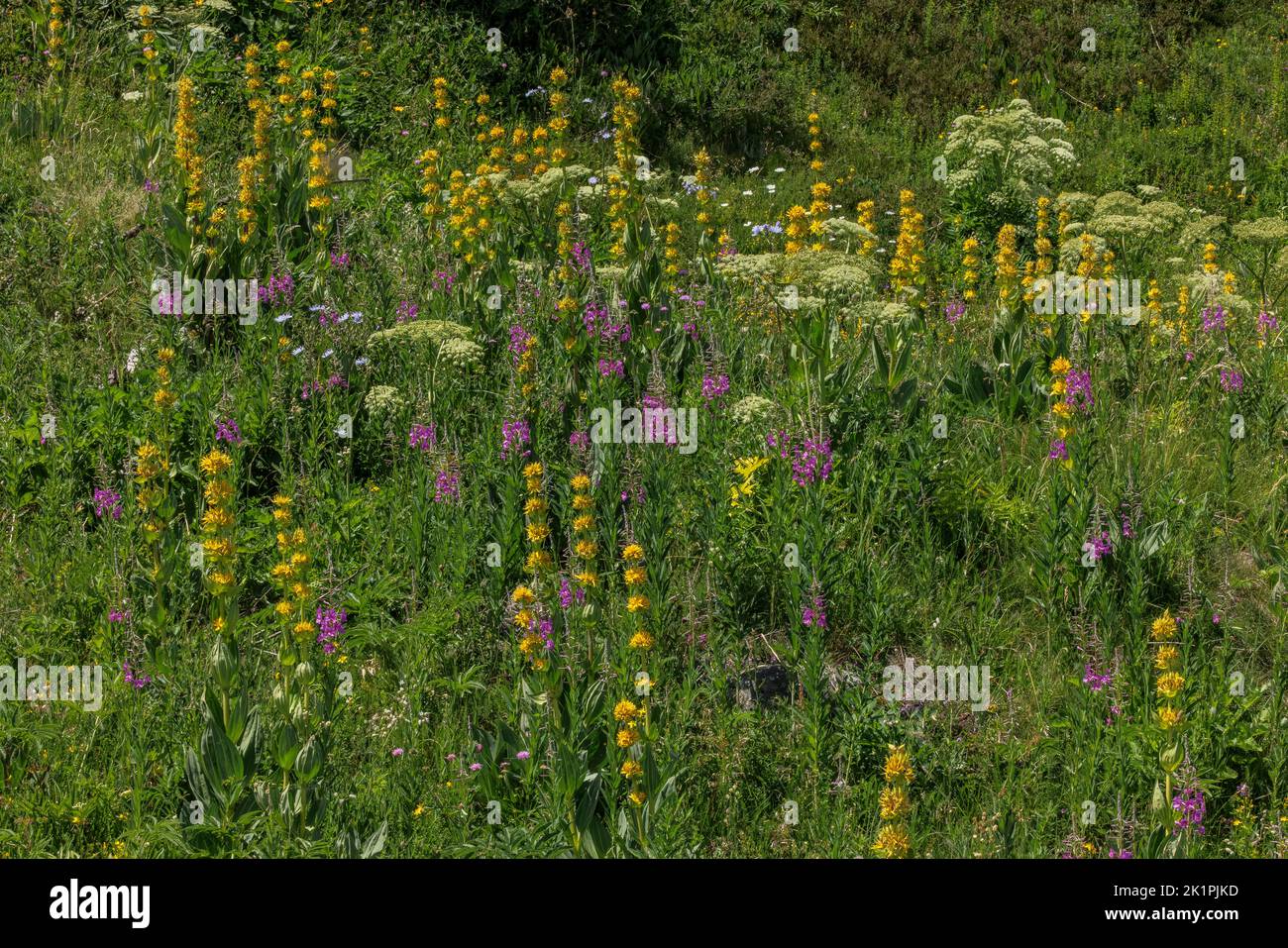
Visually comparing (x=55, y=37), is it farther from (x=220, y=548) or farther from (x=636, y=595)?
Answer: (x=636, y=595)

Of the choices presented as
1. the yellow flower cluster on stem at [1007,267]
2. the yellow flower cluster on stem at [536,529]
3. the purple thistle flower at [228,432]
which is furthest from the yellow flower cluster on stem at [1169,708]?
the purple thistle flower at [228,432]

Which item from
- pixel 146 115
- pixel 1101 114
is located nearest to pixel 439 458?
pixel 146 115

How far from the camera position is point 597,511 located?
583 centimetres

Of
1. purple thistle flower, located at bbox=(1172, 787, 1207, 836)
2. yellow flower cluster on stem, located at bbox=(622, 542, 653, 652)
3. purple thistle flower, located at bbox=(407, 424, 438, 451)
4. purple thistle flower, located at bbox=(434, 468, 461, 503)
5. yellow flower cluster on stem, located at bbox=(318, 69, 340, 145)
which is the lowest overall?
purple thistle flower, located at bbox=(1172, 787, 1207, 836)

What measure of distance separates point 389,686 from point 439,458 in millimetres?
1239

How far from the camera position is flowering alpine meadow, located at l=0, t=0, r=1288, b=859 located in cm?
432

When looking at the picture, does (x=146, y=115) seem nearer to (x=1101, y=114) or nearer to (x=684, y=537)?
(x=684, y=537)

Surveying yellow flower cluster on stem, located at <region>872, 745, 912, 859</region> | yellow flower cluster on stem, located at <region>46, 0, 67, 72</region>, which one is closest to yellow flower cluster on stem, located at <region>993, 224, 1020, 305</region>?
yellow flower cluster on stem, located at <region>872, 745, 912, 859</region>

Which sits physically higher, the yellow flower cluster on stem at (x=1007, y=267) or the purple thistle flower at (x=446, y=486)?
the yellow flower cluster on stem at (x=1007, y=267)

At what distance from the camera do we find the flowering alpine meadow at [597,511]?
432 centimetres

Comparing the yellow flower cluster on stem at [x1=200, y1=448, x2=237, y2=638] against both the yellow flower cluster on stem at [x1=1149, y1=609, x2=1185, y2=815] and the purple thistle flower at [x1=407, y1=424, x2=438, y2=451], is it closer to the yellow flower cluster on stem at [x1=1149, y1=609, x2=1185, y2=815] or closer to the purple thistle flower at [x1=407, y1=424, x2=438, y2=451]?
the purple thistle flower at [x1=407, y1=424, x2=438, y2=451]

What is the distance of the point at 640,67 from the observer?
12234 millimetres

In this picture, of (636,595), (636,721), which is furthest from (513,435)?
(636,721)

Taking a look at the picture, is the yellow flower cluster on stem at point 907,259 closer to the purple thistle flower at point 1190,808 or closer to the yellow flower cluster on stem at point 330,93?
the purple thistle flower at point 1190,808
